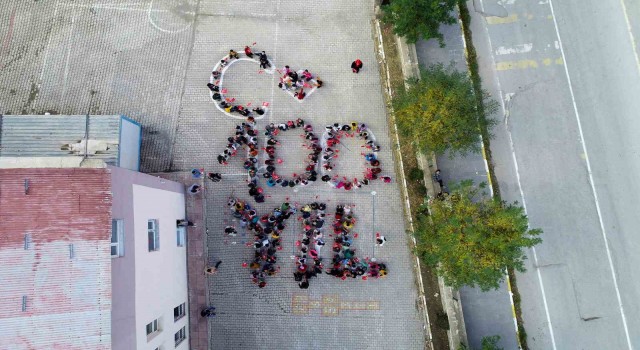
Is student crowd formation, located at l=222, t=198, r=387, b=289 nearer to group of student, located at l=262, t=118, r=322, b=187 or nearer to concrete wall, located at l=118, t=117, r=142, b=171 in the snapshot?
group of student, located at l=262, t=118, r=322, b=187

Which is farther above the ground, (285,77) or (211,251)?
(285,77)

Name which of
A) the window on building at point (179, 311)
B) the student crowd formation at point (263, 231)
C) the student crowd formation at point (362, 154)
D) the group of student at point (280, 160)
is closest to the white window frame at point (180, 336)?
the window on building at point (179, 311)

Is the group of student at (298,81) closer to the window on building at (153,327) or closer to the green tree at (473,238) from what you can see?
the green tree at (473,238)

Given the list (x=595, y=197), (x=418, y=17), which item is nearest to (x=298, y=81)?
(x=418, y=17)

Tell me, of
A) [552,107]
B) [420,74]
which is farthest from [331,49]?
[552,107]

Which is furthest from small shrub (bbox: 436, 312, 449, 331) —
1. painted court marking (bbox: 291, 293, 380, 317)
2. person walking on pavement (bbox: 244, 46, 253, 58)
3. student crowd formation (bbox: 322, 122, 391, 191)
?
person walking on pavement (bbox: 244, 46, 253, 58)

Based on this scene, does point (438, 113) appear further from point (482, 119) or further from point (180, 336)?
point (180, 336)

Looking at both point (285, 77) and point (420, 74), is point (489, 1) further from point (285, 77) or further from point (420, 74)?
point (285, 77)
